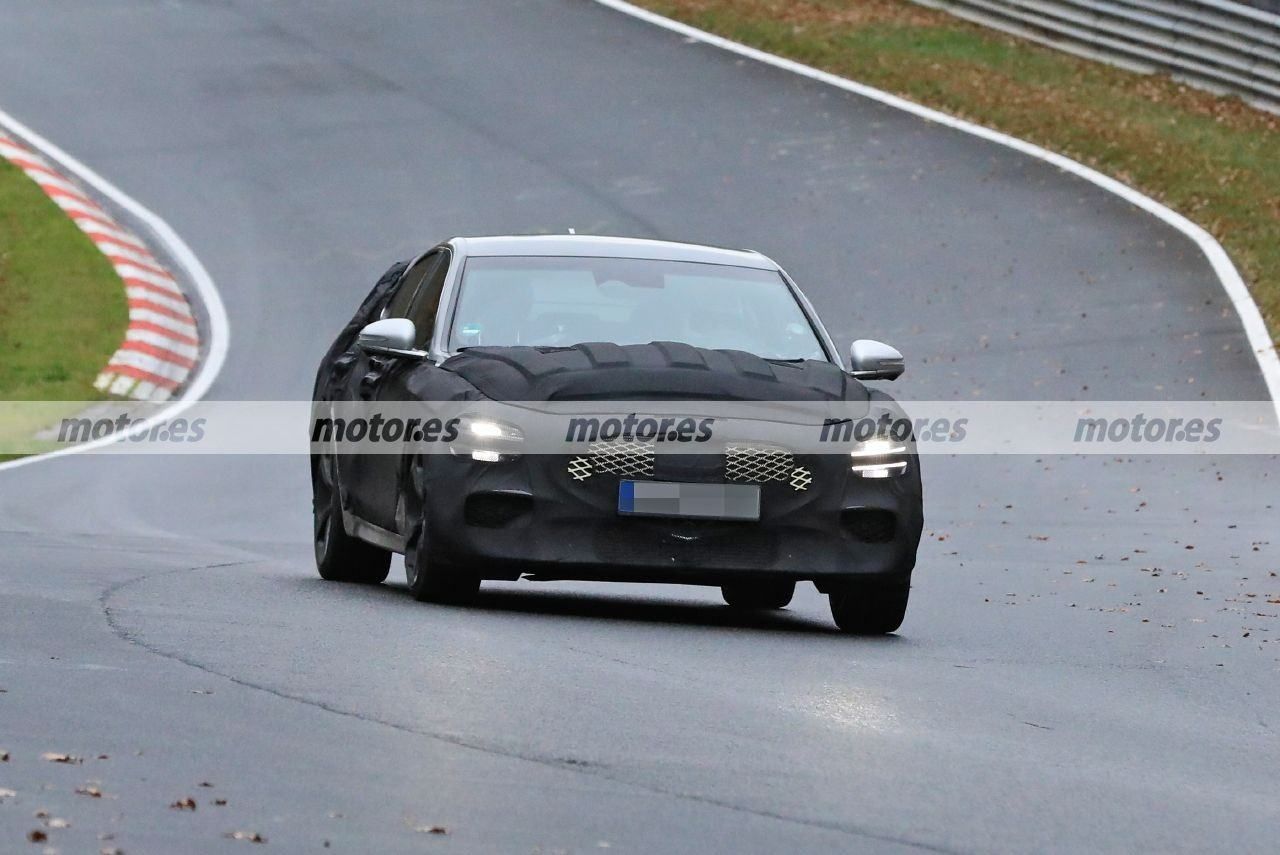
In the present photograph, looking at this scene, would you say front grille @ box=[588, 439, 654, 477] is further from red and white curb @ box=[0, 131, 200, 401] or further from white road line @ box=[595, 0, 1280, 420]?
red and white curb @ box=[0, 131, 200, 401]

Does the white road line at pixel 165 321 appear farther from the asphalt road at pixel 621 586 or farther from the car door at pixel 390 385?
the car door at pixel 390 385

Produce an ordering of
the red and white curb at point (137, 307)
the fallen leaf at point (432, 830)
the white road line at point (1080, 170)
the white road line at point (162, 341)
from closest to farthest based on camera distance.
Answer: the fallen leaf at point (432, 830)
the red and white curb at point (137, 307)
the white road line at point (1080, 170)
the white road line at point (162, 341)

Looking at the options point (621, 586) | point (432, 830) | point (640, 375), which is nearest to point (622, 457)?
point (640, 375)

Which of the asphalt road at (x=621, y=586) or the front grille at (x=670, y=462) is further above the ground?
the front grille at (x=670, y=462)

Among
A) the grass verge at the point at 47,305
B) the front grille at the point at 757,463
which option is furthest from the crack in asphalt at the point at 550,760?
the grass verge at the point at 47,305

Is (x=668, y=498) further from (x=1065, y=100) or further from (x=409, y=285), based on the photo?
(x=1065, y=100)

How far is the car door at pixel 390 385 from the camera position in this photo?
9.90 metres

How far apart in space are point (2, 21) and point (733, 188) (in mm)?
12693

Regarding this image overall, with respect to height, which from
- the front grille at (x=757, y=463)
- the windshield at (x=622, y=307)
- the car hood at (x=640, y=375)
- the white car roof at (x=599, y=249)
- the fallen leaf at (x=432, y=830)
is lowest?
the fallen leaf at (x=432, y=830)

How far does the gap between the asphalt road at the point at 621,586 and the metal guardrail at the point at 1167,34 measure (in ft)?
13.0

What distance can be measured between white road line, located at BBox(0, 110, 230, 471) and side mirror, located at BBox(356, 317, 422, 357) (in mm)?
6888

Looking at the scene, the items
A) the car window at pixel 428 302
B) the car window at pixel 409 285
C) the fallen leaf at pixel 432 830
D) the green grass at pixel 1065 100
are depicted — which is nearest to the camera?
the fallen leaf at pixel 432 830

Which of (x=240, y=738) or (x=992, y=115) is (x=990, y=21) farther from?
(x=240, y=738)

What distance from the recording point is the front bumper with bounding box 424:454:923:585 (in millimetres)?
9094
